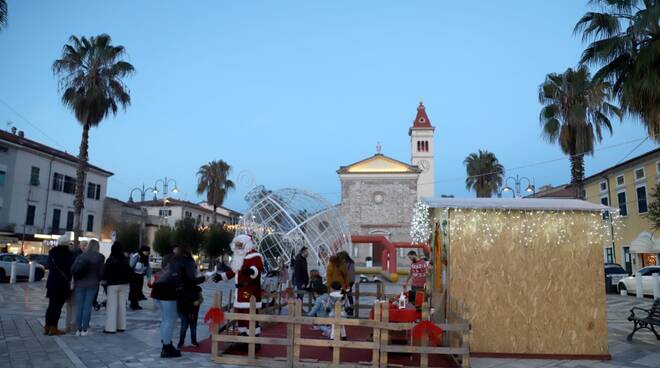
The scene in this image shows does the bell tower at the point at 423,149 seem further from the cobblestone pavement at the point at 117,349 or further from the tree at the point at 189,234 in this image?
the cobblestone pavement at the point at 117,349

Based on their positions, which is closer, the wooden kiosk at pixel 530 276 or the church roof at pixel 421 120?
the wooden kiosk at pixel 530 276

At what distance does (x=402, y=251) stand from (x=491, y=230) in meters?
38.9

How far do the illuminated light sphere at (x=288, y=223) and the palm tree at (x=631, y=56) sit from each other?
8123 mm

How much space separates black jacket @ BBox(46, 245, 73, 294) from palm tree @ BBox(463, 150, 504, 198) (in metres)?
37.7

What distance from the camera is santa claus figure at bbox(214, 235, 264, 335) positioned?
26.2ft

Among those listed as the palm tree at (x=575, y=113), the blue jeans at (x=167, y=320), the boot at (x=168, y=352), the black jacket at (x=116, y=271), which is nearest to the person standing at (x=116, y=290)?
the black jacket at (x=116, y=271)

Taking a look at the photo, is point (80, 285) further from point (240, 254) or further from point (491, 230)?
point (491, 230)

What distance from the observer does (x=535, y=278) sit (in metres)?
8.02

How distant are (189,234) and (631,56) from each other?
33.8 metres

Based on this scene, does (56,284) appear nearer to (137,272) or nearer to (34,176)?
(137,272)

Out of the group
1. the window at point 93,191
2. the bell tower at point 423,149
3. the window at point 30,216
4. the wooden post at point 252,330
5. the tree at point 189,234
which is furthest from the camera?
the bell tower at point 423,149

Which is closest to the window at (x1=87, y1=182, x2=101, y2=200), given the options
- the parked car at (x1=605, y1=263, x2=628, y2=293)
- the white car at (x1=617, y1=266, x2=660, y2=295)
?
the parked car at (x1=605, y1=263, x2=628, y2=293)

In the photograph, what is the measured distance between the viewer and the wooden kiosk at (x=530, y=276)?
7.89 meters

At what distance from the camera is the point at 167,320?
23.8 feet
